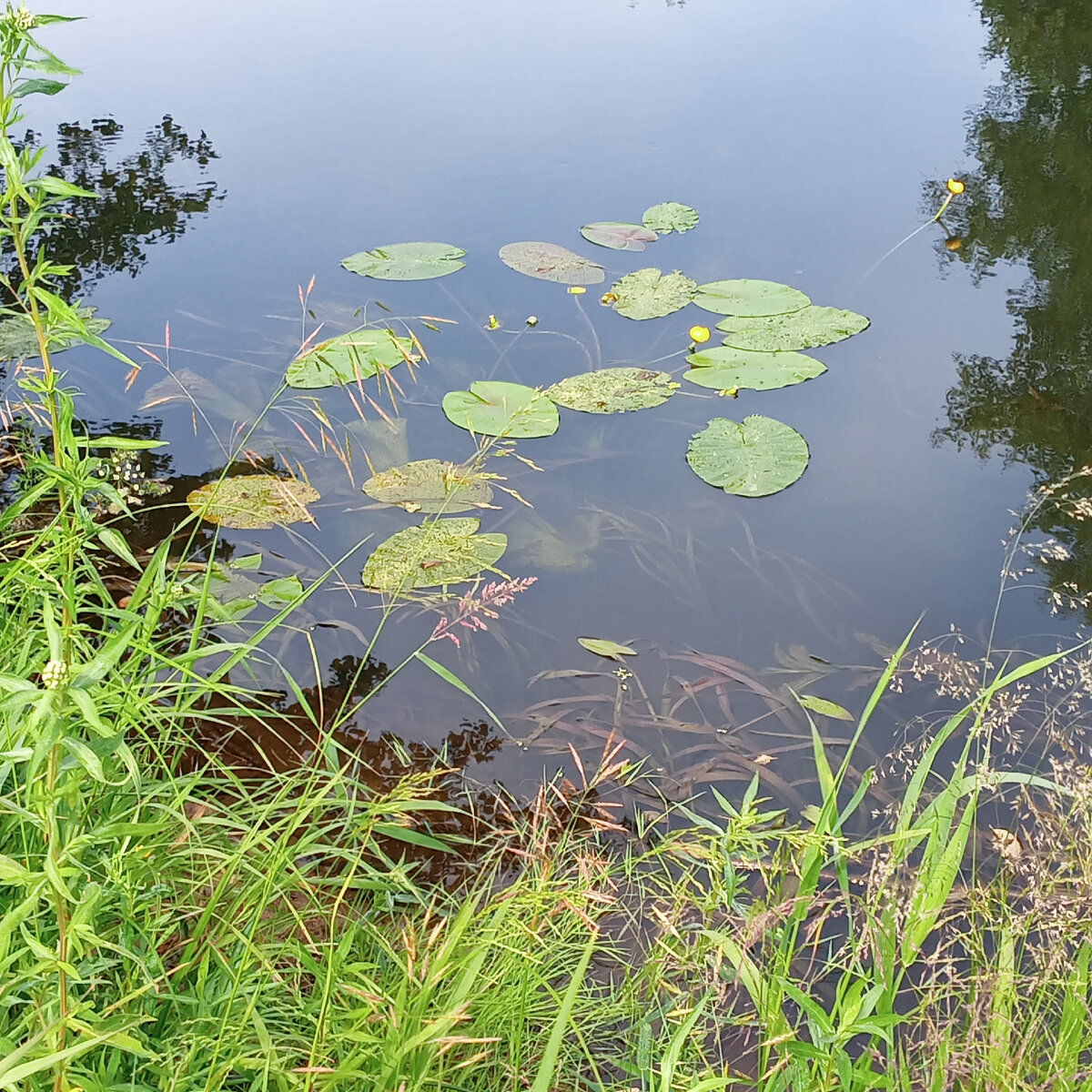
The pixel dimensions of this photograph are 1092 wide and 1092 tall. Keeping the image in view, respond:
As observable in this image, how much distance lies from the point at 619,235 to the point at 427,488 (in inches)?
57.7

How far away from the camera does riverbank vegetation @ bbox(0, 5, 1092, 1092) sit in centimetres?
78

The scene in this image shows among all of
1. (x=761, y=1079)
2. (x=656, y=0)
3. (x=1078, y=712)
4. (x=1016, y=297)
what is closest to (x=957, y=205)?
(x=1016, y=297)

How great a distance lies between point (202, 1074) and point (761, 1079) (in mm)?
604

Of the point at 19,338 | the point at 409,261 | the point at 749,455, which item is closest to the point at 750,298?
the point at 749,455

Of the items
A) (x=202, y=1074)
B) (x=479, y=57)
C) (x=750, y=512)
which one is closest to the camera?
(x=202, y=1074)

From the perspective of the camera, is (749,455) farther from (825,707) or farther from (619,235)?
(619,235)

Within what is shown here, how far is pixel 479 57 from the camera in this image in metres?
4.69

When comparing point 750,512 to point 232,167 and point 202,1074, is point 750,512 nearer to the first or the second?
point 202,1074

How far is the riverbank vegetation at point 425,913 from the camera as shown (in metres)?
0.78

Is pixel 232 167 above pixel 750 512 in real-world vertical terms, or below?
above

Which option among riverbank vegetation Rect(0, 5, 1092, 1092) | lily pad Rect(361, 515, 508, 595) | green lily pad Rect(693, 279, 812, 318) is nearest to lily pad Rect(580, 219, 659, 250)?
green lily pad Rect(693, 279, 812, 318)

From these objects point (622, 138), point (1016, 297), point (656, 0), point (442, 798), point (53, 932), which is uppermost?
point (656, 0)

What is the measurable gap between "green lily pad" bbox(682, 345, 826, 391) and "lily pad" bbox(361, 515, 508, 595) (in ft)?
2.92

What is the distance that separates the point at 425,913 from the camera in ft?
4.40
